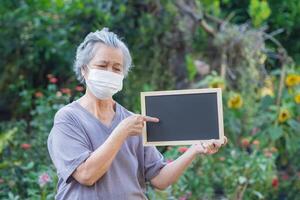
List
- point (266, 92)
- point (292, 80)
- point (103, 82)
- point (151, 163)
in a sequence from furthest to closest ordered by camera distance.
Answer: point (266, 92), point (292, 80), point (151, 163), point (103, 82)

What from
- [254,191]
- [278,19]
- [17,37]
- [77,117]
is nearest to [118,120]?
[77,117]

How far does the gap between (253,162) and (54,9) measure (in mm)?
2337

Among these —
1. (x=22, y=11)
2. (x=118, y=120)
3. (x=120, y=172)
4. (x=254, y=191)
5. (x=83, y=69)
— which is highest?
(x=22, y=11)

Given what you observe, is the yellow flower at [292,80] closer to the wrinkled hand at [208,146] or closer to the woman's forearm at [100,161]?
the wrinkled hand at [208,146]

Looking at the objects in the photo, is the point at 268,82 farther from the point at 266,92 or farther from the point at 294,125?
the point at 294,125

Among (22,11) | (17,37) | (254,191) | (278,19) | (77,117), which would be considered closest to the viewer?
(77,117)

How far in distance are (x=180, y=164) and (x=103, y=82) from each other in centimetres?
47

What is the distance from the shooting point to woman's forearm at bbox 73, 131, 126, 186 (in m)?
2.38

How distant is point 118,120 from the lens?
104 inches

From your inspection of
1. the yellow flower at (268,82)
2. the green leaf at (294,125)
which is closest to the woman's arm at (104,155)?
the green leaf at (294,125)

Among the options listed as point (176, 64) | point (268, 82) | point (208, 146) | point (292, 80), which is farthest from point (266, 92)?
point (208, 146)

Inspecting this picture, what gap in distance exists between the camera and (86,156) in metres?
2.43

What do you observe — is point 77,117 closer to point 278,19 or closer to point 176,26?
point 176,26

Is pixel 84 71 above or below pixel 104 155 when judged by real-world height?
above
